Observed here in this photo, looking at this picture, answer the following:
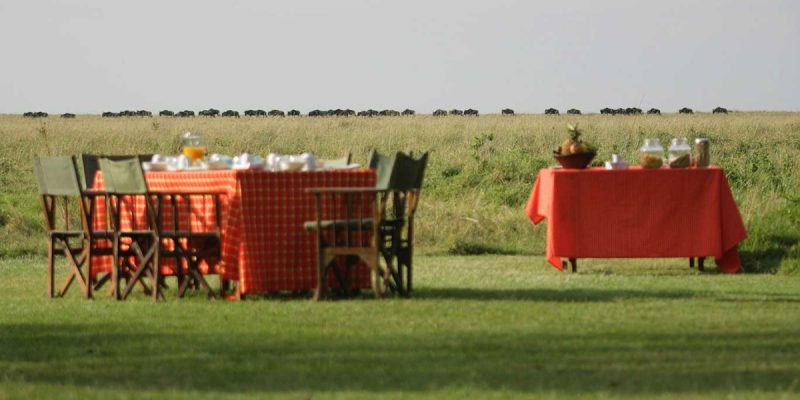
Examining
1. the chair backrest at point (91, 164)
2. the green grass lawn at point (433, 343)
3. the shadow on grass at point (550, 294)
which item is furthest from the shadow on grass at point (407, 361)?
the chair backrest at point (91, 164)

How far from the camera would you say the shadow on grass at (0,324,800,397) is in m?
7.64

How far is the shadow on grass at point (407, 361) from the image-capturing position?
25.1 ft

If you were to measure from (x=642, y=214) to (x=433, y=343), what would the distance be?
554 centimetres

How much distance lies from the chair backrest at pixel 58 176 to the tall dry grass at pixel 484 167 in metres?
4.73

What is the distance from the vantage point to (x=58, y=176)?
12578 millimetres

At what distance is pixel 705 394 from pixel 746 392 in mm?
191

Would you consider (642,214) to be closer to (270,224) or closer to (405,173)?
(405,173)

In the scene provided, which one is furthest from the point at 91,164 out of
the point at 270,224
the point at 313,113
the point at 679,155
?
the point at 313,113

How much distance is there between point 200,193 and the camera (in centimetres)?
1199

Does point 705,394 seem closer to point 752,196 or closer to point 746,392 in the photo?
point 746,392

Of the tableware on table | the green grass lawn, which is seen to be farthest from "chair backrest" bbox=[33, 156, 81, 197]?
the tableware on table

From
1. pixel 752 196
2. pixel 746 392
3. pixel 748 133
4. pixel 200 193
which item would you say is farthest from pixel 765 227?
pixel 748 133

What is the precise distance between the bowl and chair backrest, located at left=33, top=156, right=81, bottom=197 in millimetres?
4460

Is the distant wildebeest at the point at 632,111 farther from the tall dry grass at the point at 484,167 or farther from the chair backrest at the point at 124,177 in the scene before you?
the chair backrest at the point at 124,177
